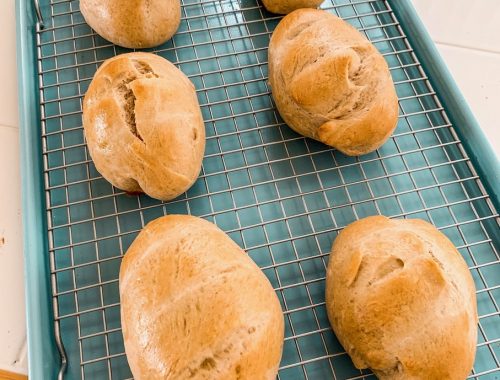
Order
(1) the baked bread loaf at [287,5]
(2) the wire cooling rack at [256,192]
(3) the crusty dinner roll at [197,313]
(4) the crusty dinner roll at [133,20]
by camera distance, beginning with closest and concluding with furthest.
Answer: (3) the crusty dinner roll at [197,313], (2) the wire cooling rack at [256,192], (4) the crusty dinner roll at [133,20], (1) the baked bread loaf at [287,5]

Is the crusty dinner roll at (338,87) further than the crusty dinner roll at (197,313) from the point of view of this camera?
Yes

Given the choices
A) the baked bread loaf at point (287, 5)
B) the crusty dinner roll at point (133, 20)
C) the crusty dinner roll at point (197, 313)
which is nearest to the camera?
the crusty dinner roll at point (197, 313)

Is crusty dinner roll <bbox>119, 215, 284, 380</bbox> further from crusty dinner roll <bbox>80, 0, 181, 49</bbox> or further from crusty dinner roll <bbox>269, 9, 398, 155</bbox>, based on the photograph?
crusty dinner roll <bbox>80, 0, 181, 49</bbox>

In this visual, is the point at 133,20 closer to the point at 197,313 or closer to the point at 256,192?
the point at 256,192

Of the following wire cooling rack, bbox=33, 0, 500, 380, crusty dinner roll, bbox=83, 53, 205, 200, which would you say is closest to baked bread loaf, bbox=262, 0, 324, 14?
wire cooling rack, bbox=33, 0, 500, 380

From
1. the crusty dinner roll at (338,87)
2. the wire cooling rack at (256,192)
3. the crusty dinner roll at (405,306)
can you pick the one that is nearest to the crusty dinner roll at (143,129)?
the wire cooling rack at (256,192)

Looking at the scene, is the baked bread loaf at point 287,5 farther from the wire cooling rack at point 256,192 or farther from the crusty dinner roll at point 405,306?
the crusty dinner roll at point 405,306
